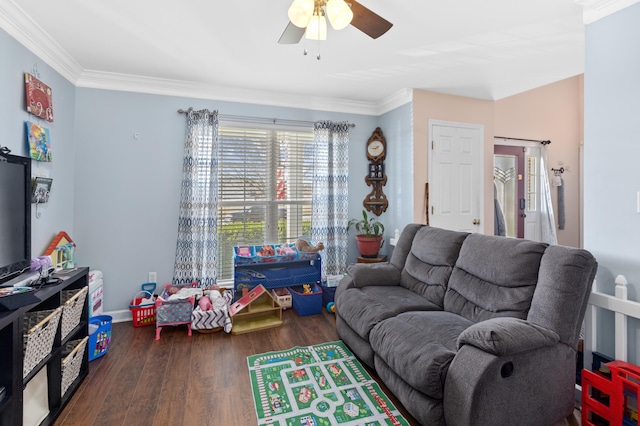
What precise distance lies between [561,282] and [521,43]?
80.3 inches

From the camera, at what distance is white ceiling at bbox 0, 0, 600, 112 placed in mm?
2064

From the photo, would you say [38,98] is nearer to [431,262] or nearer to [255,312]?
[255,312]

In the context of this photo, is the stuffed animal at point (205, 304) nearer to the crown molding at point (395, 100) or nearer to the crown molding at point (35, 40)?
the crown molding at point (35, 40)

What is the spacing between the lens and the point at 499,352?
139cm

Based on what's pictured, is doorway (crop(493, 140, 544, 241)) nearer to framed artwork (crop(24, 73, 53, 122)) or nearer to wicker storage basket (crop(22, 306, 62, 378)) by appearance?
wicker storage basket (crop(22, 306, 62, 378))

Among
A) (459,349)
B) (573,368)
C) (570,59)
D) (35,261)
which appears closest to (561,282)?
(573,368)

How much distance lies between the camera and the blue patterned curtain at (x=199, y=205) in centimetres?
333

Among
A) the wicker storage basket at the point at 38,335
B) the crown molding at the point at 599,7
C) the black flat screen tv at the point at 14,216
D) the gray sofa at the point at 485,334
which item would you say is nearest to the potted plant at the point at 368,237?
the gray sofa at the point at 485,334

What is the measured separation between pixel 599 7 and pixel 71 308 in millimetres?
3855

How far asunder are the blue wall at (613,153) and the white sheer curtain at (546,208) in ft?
9.66

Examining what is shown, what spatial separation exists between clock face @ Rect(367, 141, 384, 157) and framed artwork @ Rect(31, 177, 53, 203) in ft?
11.0

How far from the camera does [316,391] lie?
1.99 meters

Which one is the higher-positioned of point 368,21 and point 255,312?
point 368,21

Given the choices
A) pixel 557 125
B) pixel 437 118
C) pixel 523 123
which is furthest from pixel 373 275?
pixel 557 125
